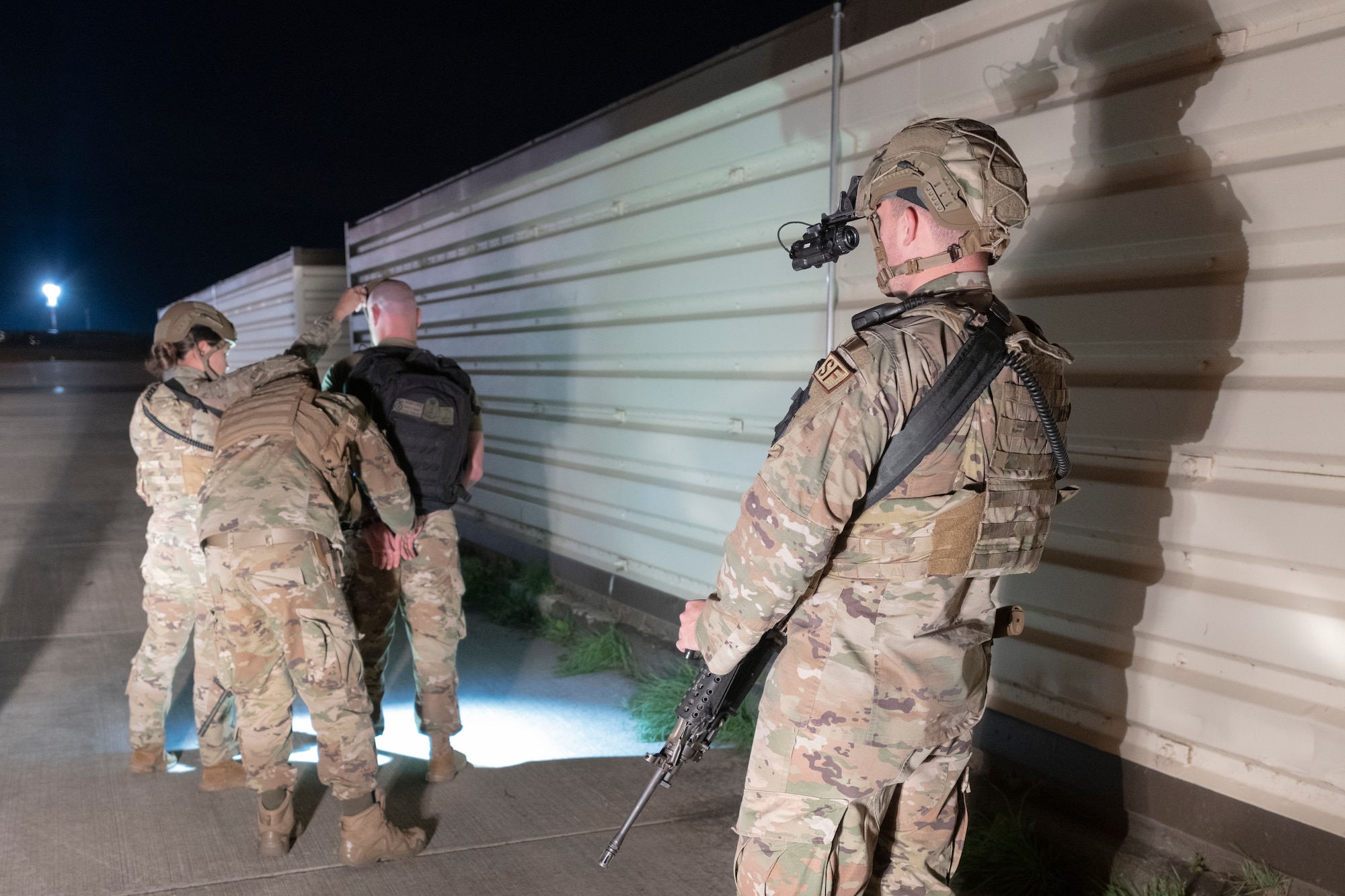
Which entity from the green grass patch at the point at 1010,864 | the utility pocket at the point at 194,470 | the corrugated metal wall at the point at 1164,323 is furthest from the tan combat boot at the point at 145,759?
the green grass patch at the point at 1010,864

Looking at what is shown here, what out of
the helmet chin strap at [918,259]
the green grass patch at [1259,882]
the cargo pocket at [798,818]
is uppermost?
the helmet chin strap at [918,259]

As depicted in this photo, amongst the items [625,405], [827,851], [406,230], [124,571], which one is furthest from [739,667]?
[406,230]

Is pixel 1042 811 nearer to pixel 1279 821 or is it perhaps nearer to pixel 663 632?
pixel 1279 821

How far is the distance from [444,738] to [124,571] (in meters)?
4.28

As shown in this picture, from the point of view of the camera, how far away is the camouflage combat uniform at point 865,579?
1.76 m

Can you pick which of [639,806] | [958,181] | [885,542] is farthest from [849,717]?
[958,181]

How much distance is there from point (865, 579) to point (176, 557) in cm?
282

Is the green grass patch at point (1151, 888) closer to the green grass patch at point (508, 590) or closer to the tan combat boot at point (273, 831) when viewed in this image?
the tan combat boot at point (273, 831)

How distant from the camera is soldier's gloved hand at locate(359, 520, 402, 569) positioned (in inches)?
141

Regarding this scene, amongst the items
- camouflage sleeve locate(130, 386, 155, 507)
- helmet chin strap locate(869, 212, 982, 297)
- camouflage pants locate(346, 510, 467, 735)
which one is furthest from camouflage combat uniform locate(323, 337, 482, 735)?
helmet chin strap locate(869, 212, 982, 297)

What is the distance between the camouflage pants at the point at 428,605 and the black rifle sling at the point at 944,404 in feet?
7.41

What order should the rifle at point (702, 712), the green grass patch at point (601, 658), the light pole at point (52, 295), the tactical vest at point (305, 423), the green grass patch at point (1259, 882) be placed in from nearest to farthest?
the rifle at point (702, 712) → the green grass patch at point (1259, 882) → the tactical vest at point (305, 423) → the green grass patch at point (601, 658) → the light pole at point (52, 295)

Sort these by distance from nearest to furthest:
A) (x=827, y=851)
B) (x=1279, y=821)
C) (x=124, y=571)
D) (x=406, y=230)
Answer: (x=827, y=851) → (x=1279, y=821) → (x=124, y=571) → (x=406, y=230)

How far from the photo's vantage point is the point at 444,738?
3670mm
